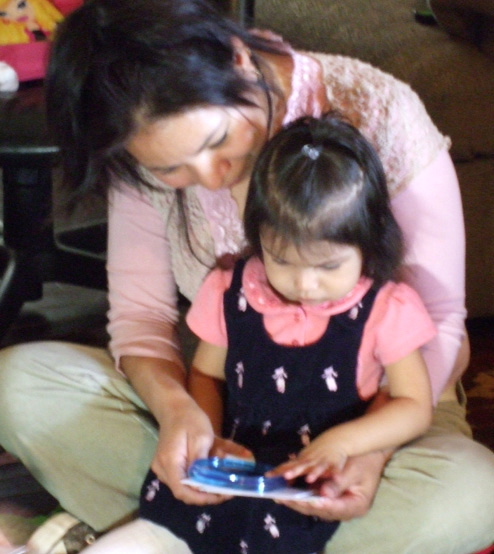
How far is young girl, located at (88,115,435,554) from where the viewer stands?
81cm

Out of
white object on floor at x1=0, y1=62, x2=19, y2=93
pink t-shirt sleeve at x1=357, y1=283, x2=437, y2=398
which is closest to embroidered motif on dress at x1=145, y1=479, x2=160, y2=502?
pink t-shirt sleeve at x1=357, y1=283, x2=437, y2=398

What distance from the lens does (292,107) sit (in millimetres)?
910

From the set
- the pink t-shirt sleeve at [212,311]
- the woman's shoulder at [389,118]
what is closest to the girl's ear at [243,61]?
the woman's shoulder at [389,118]

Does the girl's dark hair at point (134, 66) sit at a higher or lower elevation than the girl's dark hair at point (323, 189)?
higher

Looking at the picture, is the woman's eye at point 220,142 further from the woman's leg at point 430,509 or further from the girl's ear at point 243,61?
the woman's leg at point 430,509

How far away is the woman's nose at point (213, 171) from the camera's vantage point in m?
0.82

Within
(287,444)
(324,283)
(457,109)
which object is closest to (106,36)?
(324,283)

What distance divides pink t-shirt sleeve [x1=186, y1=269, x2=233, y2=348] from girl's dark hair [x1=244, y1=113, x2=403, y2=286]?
0.40 feet

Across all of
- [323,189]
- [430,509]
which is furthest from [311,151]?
[430,509]

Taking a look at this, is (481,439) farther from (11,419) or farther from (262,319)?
(11,419)

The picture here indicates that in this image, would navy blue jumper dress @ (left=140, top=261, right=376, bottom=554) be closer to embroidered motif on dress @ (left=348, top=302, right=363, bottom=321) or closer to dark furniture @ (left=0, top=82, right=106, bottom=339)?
embroidered motif on dress @ (left=348, top=302, right=363, bottom=321)

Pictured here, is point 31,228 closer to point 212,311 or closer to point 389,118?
point 212,311

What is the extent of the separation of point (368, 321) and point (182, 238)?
0.28 meters

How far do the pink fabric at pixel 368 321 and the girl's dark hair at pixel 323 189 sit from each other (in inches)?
2.0
